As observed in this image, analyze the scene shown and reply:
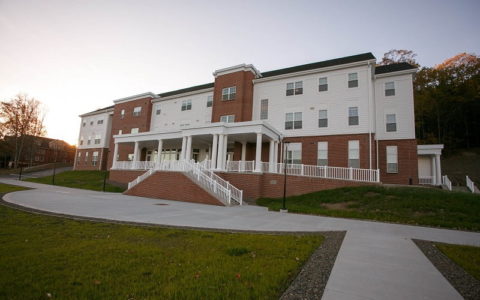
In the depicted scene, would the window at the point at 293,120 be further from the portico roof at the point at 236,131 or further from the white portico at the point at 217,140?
the white portico at the point at 217,140

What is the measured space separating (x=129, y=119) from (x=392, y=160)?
31.0 metres

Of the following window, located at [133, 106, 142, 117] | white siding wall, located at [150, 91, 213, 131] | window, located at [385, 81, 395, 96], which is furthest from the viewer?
window, located at [133, 106, 142, 117]

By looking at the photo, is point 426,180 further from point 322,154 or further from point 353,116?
point 322,154

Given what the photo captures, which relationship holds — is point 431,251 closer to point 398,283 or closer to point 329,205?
point 398,283

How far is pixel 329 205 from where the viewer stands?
42.1 ft

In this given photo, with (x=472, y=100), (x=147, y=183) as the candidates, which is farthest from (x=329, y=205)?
(x=472, y=100)

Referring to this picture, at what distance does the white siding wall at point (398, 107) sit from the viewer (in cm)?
1817

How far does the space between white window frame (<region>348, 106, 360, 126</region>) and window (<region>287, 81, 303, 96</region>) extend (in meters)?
4.58

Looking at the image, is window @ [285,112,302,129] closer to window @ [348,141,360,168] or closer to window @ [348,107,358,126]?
window @ [348,107,358,126]

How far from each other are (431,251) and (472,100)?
4549 cm

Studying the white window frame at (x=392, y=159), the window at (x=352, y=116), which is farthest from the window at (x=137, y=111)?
the white window frame at (x=392, y=159)

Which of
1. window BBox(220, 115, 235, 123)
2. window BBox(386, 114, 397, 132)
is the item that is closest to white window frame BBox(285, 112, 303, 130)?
window BBox(220, 115, 235, 123)

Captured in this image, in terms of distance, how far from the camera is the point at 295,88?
21.3 metres

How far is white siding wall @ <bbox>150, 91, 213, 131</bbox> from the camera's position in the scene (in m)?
26.1
